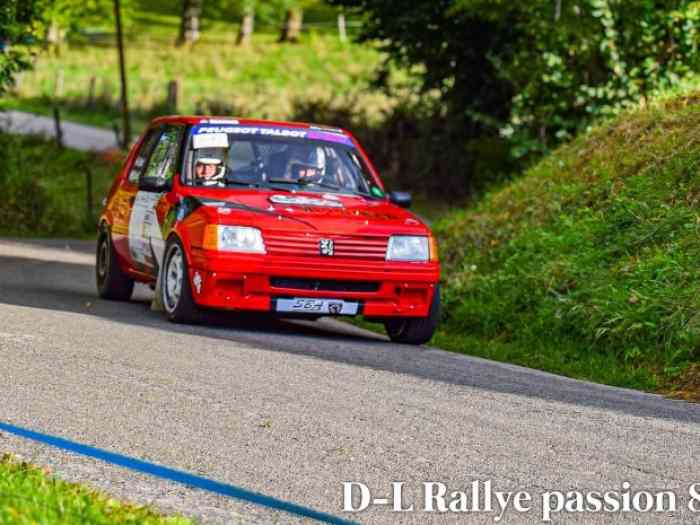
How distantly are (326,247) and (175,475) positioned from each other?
5.65m

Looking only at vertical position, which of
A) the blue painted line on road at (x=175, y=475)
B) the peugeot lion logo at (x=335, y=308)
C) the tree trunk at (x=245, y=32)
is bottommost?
the tree trunk at (x=245, y=32)

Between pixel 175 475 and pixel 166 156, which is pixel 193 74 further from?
pixel 175 475

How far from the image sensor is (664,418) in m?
9.13

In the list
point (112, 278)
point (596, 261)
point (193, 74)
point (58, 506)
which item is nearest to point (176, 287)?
point (112, 278)

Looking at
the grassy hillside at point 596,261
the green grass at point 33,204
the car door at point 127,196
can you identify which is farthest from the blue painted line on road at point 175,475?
the green grass at point 33,204

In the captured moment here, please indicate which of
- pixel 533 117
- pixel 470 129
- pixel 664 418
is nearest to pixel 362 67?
pixel 470 129

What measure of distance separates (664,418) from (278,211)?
4115mm

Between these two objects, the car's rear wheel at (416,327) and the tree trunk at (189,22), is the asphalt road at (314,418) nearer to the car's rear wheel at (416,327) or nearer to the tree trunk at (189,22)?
the car's rear wheel at (416,327)

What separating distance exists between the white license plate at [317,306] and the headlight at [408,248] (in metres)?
0.49

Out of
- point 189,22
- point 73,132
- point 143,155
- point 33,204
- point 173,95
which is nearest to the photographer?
point 143,155

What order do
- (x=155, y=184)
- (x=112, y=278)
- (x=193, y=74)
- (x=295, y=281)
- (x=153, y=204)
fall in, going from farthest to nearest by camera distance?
(x=193, y=74) < (x=112, y=278) < (x=153, y=204) < (x=155, y=184) < (x=295, y=281)

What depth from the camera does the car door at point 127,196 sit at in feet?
48.2

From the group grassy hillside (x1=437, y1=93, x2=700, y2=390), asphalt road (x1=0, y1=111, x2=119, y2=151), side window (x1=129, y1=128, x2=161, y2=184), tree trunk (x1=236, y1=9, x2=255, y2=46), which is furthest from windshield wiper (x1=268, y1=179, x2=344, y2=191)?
tree trunk (x1=236, y1=9, x2=255, y2=46)

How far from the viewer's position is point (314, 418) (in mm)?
8234
